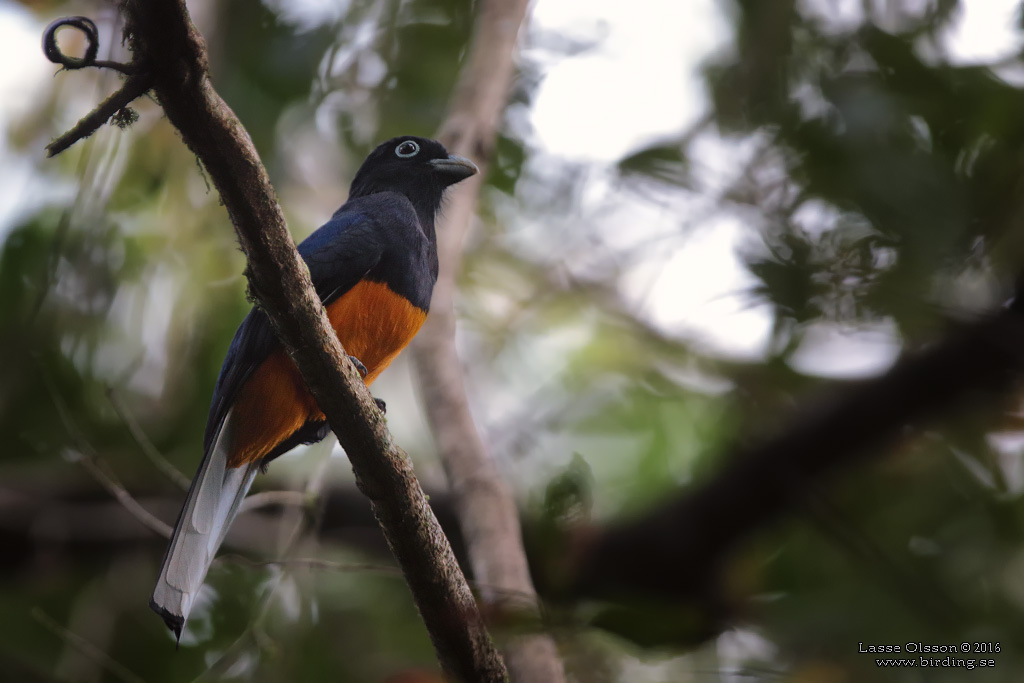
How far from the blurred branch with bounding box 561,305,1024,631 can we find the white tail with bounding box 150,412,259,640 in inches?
49.4

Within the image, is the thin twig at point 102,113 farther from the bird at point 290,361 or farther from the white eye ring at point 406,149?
the white eye ring at point 406,149

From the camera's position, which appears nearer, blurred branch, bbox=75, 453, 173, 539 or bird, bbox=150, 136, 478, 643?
bird, bbox=150, 136, 478, 643

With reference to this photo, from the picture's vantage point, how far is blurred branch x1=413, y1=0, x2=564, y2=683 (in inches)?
128

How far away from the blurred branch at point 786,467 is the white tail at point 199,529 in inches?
49.4

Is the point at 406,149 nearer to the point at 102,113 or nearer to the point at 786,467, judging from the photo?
the point at 786,467

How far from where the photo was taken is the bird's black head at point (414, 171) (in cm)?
426

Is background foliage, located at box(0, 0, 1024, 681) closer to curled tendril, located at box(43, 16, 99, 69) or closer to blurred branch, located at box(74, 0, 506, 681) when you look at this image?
blurred branch, located at box(74, 0, 506, 681)

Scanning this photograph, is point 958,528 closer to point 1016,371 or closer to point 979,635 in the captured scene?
point 1016,371

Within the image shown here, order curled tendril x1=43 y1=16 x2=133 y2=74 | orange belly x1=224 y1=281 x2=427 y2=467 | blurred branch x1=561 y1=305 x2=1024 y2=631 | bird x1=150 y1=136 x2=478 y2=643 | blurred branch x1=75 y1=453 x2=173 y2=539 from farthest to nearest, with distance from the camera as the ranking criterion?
blurred branch x1=75 y1=453 x2=173 y2=539, blurred branch x1=561 y1=305 x2=1024 y2=631, orange belly x1=224 y1=281 x2=427 y2=467, bird x1=150 y1=136 x2=478 y2=643, curled tendril x1=43 y1=16 x2=133 y2=74

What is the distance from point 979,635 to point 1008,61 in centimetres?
208

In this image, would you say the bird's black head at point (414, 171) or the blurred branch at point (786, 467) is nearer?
the blurred branch at point (786, 467)

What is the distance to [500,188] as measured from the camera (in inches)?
247

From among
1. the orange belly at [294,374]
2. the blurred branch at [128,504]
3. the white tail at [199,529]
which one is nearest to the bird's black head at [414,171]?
the orange belly at [294,374]

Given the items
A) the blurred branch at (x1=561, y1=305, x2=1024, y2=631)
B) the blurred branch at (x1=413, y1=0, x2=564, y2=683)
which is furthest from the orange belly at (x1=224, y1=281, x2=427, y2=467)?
the blurred branch at (x1=561, y1=305, x2=1024, y2=631)
